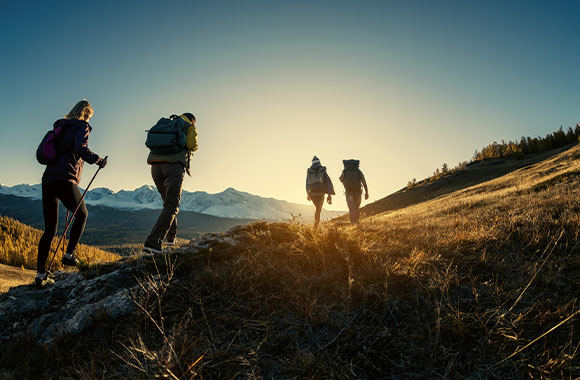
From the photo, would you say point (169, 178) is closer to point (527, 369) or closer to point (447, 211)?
point (527, 369)

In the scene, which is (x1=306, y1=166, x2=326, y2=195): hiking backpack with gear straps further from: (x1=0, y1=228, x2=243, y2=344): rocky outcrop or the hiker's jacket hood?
(x1=0, y1=228, x2=243, y2=344): rocky outcrop

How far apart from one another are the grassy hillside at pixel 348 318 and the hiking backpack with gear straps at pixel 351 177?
691 centimetres

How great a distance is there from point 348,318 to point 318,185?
7931mm

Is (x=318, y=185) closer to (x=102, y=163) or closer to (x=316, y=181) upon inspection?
(x=316, y=181)

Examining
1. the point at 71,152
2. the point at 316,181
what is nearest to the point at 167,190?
the point at 71,152

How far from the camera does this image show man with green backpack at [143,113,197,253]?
475 centimetres

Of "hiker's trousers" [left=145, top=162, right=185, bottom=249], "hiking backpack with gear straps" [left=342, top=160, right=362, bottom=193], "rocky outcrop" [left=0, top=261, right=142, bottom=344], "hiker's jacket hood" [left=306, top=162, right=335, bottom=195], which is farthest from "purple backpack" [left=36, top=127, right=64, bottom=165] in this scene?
"hiking backpack with gear straps" [left=342, top=160, right=362, bottom=193]

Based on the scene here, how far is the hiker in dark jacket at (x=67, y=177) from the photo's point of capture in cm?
411

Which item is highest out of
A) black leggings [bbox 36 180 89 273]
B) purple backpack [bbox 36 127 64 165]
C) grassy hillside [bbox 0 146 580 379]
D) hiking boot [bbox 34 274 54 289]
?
purple backpack [bbox 36 127 64 165]

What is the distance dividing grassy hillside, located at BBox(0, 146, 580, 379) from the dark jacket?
2165mm

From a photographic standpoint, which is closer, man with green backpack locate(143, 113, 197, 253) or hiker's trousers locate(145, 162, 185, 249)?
hiker's trousers locate(145, 162, 185, 249)

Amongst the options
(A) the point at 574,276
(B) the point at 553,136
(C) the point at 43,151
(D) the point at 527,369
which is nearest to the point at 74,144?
(C) the point at 43,151

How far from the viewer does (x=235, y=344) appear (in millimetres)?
2174

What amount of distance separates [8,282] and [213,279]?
382 cm
